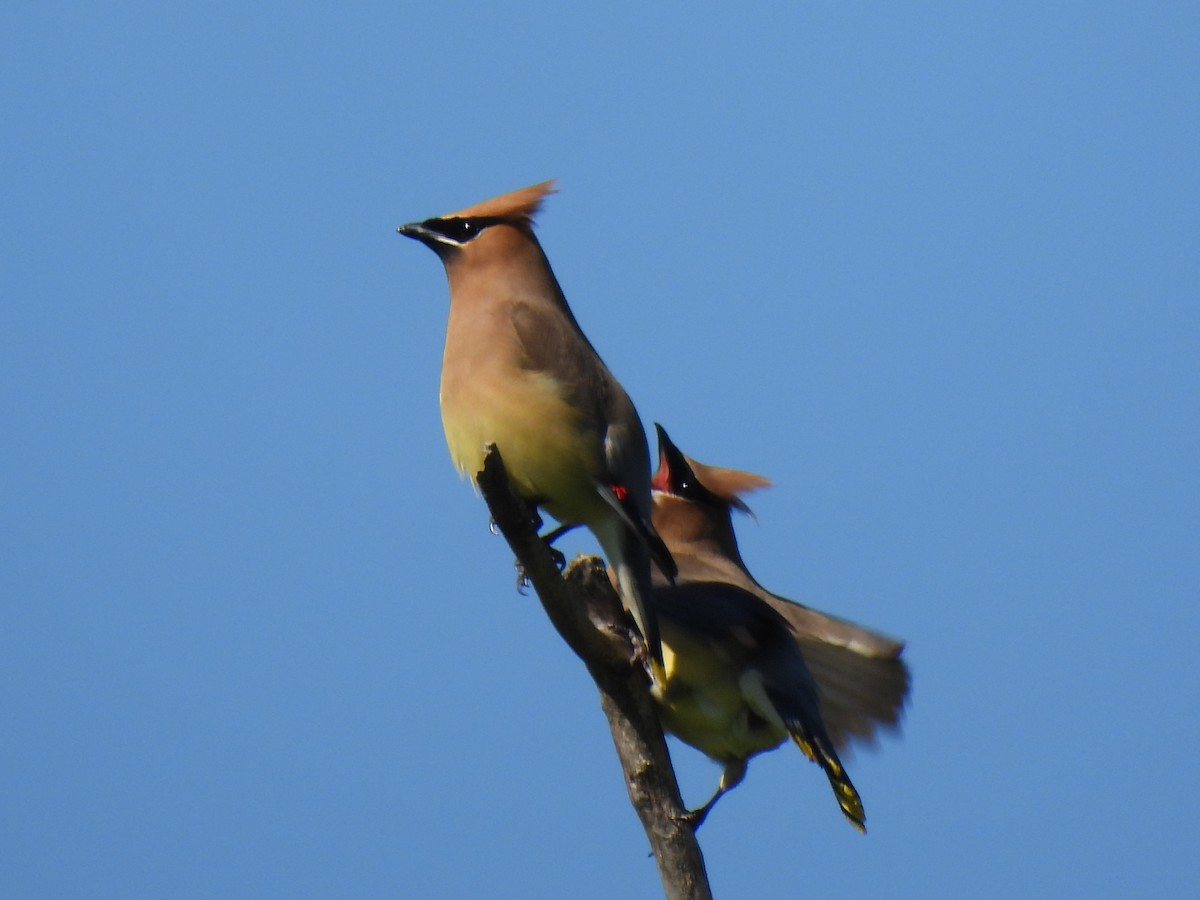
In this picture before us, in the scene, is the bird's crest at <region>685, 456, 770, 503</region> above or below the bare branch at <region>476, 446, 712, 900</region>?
above

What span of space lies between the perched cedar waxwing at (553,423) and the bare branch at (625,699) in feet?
0.32

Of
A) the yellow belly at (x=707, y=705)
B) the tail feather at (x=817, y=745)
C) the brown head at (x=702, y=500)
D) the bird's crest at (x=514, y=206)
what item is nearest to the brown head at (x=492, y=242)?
the bird's crest at (x=514, y=206)

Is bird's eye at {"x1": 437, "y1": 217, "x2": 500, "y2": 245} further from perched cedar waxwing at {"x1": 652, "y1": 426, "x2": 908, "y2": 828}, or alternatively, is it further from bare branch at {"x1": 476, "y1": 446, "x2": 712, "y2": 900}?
perched cedar waxwing at {"x1": 652, "y1": 426, "x2": 908, "y2": 828}

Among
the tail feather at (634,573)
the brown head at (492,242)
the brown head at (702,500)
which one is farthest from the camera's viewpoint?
the brown head at (702,500)

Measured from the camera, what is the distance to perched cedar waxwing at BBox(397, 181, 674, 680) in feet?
13.3

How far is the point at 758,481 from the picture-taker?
16.8ft

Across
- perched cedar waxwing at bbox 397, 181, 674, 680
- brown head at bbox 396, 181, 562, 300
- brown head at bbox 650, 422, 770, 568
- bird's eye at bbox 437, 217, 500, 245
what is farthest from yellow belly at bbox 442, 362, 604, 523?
brown head at bbox 650, 422, 770, 568

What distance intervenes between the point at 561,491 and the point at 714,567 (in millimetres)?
903

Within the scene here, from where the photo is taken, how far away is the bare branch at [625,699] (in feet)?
13.1

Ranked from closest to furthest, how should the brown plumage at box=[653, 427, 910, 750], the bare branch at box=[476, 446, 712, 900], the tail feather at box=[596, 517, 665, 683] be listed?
the bare branch at box=[476, 446, 712, 900] < the tail feather at box=[596, 517, 665, 683] < the brown plumage at box=[653, 427, 910, 750]

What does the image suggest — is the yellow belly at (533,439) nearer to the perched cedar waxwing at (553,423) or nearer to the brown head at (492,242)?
the perched cedar waxwing at (553,423)

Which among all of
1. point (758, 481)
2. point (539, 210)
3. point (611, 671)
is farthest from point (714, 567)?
point (539, 210)

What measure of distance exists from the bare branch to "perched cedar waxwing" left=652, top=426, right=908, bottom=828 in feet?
0.50

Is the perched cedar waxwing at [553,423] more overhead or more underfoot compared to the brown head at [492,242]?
more underfoot
